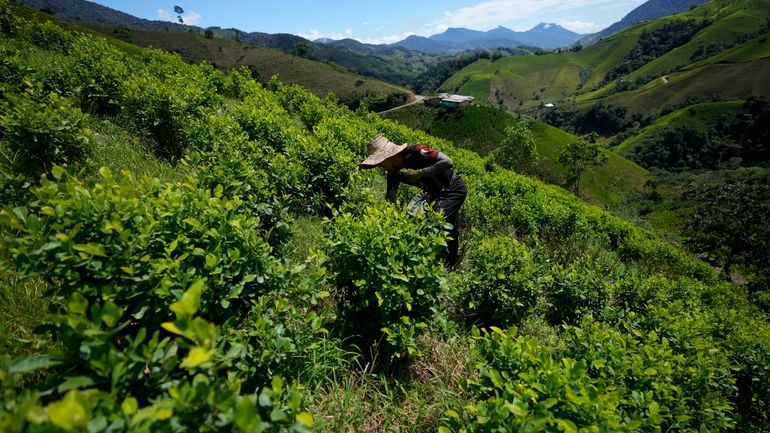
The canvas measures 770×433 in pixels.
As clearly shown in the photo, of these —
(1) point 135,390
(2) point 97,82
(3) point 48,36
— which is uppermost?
(3) point 48,36

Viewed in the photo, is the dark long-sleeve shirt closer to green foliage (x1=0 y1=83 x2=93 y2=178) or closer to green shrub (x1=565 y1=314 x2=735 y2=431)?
green shrub (x1=565 y1=314 x2=735 y2=431)

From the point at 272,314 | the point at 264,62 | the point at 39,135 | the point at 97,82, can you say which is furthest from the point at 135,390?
the point at 264,62

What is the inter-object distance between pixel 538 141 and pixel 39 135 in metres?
70.7

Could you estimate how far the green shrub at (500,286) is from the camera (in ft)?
15.7

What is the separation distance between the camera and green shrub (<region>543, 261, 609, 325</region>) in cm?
602

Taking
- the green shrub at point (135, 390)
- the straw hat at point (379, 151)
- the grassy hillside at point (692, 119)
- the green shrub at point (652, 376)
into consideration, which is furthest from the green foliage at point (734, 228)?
the grassy hillside at point (692, 119)

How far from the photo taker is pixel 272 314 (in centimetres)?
277

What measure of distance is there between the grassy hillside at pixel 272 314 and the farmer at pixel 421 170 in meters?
0.49

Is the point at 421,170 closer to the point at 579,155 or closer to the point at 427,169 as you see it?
the point at 427,169

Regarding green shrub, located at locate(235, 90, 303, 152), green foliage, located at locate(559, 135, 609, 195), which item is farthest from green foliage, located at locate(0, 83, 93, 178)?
green foliage, located at locate(559, 135, 609, 195)

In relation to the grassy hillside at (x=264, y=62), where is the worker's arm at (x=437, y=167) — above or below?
below

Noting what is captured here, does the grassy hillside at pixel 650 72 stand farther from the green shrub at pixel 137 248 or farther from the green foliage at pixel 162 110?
the green shrub at pixel 137 248

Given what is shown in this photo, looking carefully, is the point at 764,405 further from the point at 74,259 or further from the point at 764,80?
the point at 764,80

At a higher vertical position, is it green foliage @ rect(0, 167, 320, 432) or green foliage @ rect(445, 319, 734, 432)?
green foliage @ rect(0, 167, 320, 432)
